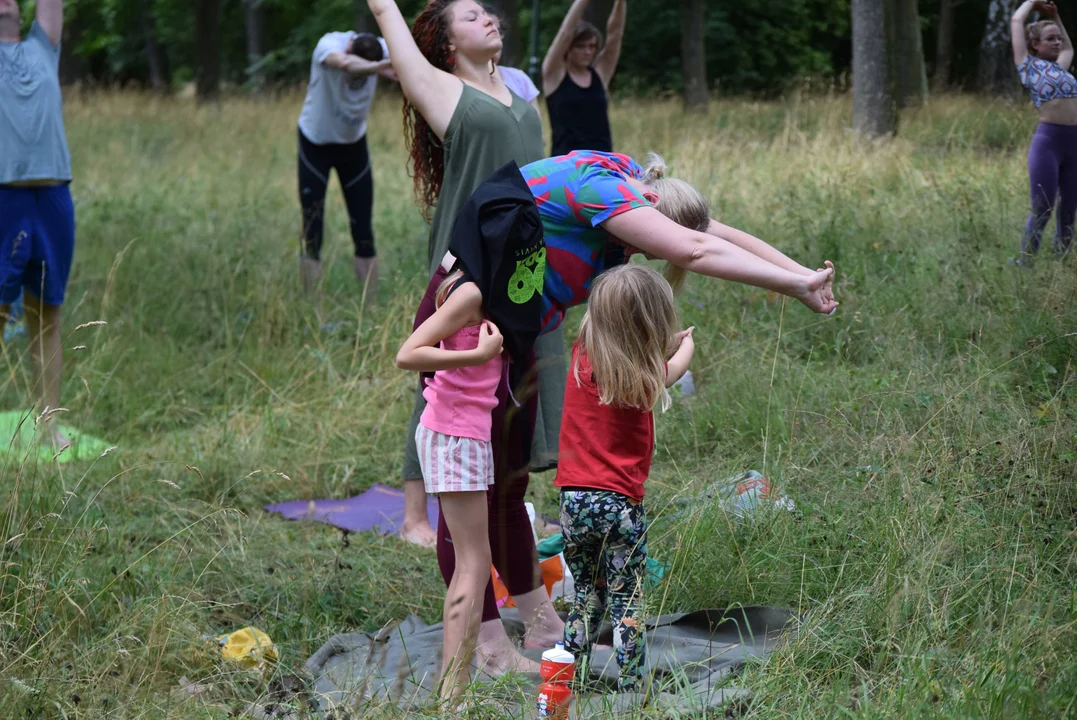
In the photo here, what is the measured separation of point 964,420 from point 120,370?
14.6 feet

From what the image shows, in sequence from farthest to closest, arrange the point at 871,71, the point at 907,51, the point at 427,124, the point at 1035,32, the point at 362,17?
the point at 362,17
the point at 907,51
the point at 871,71
the point at 1035,32
the point at 427,124

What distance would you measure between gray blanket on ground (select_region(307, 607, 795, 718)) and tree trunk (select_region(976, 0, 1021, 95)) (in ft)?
36.0

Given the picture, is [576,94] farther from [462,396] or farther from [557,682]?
[557,682]

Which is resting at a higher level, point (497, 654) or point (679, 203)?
point (679, 203)

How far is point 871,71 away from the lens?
10.3 m

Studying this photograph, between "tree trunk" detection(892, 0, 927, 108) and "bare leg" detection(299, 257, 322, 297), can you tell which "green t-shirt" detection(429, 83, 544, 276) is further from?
"tree trunk" detection(892, 0, 927, 108)

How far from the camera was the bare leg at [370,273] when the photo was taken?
22.2 feet

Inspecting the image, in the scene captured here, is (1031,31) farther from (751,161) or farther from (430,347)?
(430,347)

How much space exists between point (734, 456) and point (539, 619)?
1290 mm

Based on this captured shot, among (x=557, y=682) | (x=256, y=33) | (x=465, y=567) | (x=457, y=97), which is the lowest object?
(x=557, y=682)

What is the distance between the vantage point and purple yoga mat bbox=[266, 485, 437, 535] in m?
4.46

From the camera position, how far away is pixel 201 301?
6977 mm

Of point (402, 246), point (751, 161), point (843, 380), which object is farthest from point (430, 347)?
point (751, 161)

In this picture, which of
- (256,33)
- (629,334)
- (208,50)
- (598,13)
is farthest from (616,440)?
(256,33)
